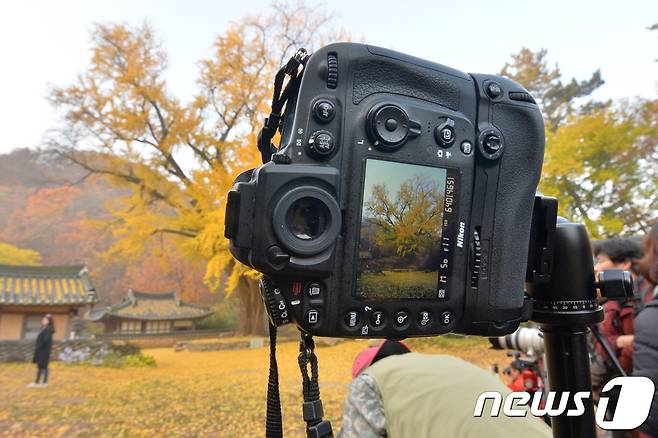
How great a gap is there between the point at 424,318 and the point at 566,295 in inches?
10.6

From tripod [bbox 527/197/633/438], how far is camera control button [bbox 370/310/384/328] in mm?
280

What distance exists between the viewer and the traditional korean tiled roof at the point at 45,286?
9.61m

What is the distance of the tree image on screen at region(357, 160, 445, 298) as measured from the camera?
538 millimetres

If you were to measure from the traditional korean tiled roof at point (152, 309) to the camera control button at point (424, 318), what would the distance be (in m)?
13.4

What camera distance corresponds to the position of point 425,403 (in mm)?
1073

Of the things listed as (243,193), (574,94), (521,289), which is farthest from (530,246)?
(574,94)

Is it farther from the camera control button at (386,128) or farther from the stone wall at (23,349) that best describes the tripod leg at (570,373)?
the stone wall at (23,349)

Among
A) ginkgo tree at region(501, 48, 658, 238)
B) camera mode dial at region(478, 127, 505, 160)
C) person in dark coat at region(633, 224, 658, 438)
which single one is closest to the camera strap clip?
camera mode dial at region(478, 127, 505, 160)

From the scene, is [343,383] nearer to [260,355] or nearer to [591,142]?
[260,355]

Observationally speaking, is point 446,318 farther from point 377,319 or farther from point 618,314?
point 618,314

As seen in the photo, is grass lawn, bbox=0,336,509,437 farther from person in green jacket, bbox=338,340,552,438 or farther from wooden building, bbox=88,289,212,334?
wooden building, bbox=88,289,212,334

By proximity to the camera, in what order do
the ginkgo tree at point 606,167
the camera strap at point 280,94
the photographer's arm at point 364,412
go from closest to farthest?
1. the camera strap at point 280,94
2. the photographer's arm at point 364,412
3. the ginkgo tree at point 606,167

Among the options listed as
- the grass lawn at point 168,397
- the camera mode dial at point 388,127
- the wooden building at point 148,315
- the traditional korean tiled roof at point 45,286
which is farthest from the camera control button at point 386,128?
the wooden building at point 148,315

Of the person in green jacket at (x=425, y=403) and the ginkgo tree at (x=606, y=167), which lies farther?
the ginkgo tree at (x=606, y=167)
